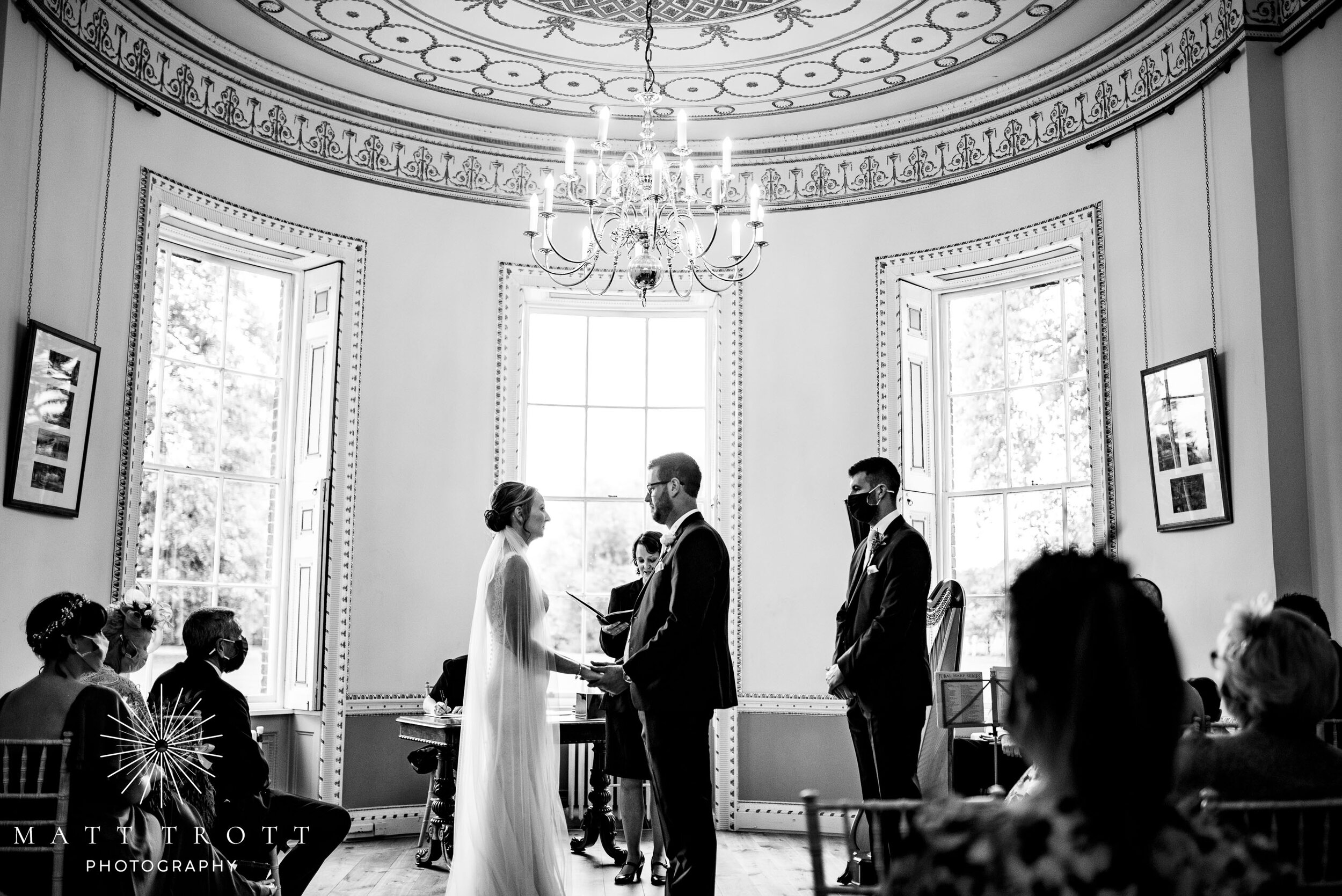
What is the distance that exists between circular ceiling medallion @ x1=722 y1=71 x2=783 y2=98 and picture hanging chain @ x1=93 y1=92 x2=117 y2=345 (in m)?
3.43

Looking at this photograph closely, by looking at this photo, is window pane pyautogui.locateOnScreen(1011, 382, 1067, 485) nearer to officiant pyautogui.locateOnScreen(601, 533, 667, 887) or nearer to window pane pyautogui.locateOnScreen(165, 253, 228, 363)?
officiant pyautogui.locateOnScreen(601, 533, 667, 887)

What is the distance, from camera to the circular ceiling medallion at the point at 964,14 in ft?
19.4

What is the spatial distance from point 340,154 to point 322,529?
7.71 feet

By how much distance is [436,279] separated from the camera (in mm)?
7289

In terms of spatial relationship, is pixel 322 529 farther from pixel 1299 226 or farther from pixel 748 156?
pixel 1299 226

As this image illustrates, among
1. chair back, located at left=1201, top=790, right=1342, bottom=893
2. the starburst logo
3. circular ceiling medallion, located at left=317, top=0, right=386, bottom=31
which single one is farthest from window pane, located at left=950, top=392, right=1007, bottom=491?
chair back, located at left=1201, top=790, right=1342, bottom=893

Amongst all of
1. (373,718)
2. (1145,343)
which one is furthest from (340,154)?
(1145,343)

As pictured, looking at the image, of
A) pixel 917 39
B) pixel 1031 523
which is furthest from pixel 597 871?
pixel 917 39

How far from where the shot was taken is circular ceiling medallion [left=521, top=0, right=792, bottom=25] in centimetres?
595

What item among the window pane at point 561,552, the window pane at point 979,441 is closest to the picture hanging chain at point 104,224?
the window pane at point 561,552

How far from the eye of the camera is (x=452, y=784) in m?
5.84

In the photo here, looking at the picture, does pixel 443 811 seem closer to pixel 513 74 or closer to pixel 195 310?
pixel 195 310

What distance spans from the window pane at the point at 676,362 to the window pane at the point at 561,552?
3.12ft

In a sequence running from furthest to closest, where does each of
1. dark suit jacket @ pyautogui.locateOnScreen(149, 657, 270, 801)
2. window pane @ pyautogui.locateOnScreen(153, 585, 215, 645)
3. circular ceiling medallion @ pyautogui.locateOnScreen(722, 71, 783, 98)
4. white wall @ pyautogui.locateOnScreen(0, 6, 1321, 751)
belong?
circular ceiling medallion @ pyautogui.locateOnScreen(722, 71, 783, 98) < window pane @ pyautogui.locateOnScreen(153, 585, 215, 645) < white wall @ pyautogui.locateOnScreen(0, 6, 1321, 751) < dark suit jacket @ pyautogui.locateOnScreen(149, 657, 270, 801)
